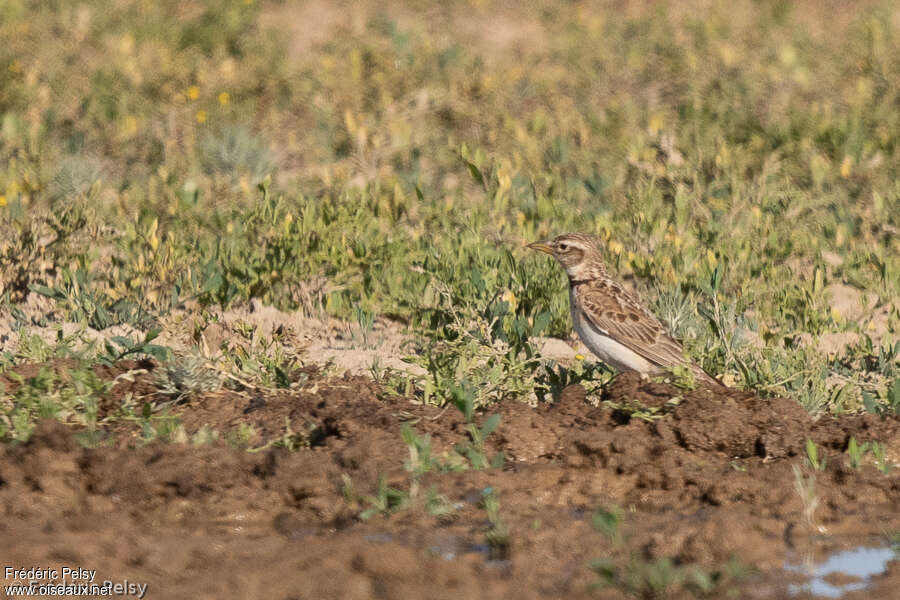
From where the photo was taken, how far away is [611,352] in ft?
25.5

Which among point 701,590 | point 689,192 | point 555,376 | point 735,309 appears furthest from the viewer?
point 689,192

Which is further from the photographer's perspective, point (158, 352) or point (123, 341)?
point (123, 341)

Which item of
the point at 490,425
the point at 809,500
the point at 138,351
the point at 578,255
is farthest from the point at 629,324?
the point at 138,351

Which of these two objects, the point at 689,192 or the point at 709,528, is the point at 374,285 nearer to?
the point at 689,192

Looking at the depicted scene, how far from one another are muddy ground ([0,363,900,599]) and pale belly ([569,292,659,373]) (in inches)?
23.2

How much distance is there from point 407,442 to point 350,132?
17.7 ft

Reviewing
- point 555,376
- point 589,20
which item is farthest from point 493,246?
point 589,20

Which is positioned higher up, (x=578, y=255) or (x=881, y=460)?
(x=578, y=255)

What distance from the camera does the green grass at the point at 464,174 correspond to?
27.6 ft

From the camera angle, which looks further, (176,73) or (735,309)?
(176,73)

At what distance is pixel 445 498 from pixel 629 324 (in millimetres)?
2359

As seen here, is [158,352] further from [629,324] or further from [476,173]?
[476,173]

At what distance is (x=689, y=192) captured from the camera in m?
10.4

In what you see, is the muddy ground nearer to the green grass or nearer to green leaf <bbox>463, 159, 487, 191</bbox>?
the green grass
